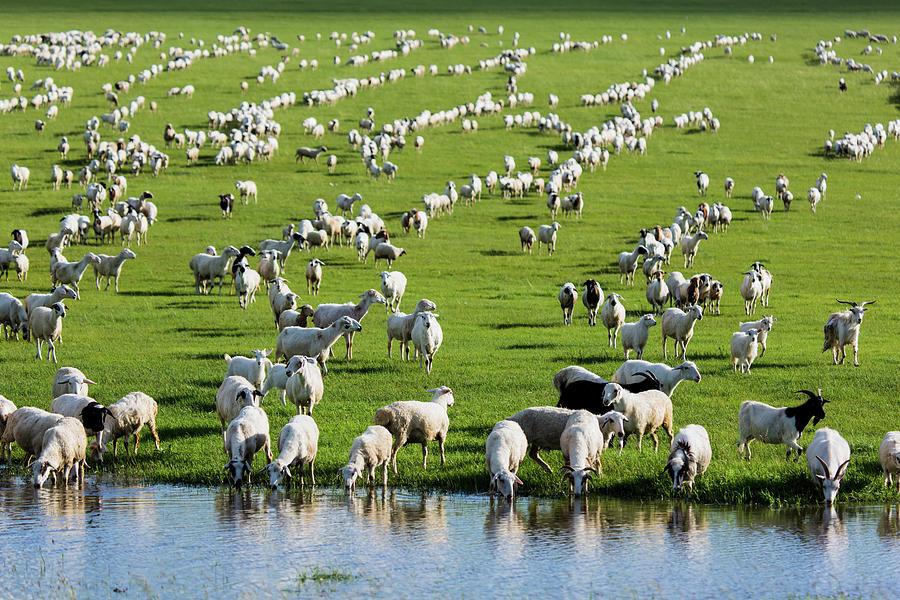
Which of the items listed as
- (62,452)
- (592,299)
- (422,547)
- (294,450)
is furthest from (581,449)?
(592,299)

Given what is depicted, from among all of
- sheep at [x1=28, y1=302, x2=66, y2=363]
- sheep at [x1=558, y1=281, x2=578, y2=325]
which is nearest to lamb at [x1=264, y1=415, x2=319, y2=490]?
sheep at [x1=28, y1=302, x2=66, y2=363]

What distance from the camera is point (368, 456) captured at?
16.4 meters

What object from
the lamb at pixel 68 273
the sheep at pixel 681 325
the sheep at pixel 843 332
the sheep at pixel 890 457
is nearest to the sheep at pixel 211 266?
the lamb at pixel 68 273

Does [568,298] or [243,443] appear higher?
[568,298]

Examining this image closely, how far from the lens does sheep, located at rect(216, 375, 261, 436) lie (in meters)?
18.7

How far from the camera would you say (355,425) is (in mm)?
19844

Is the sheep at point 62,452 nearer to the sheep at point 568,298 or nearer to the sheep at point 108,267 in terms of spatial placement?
the sheep at point 568,298

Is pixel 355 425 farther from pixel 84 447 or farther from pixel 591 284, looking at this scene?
pixel 591 284

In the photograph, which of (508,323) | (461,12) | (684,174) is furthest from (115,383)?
(461,12)

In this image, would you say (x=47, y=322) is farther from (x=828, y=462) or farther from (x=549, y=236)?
(x=549, y=236)

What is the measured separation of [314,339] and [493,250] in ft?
70.7

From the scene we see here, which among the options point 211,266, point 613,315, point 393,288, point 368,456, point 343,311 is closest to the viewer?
point 368,456

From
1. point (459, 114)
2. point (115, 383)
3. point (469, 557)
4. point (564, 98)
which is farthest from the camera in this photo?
point (564, 98)

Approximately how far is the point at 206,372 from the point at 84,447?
763 cm
